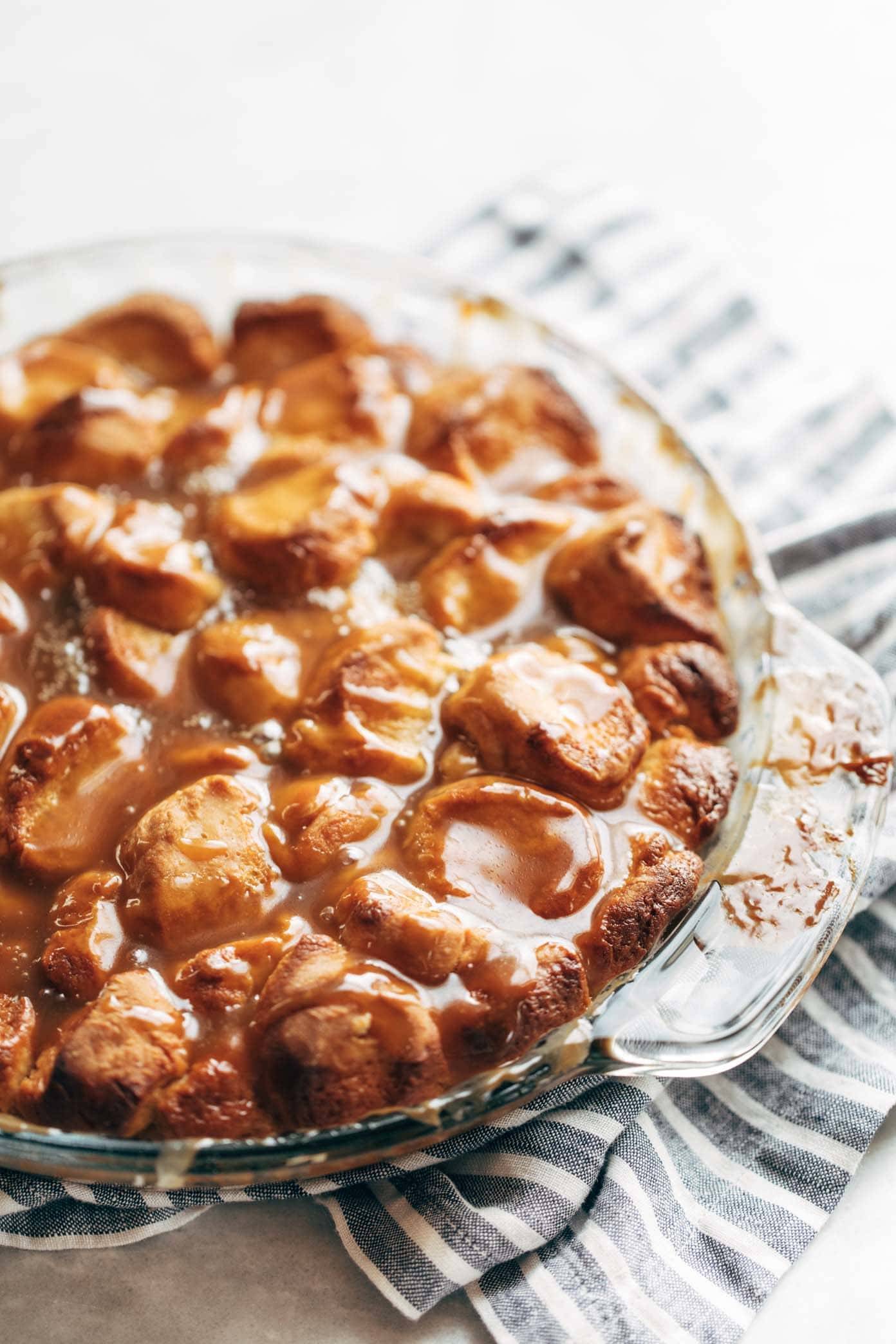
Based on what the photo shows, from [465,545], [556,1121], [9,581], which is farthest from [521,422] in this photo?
[556,1121]

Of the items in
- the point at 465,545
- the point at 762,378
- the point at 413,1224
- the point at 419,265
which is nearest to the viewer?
the point at 413,1224

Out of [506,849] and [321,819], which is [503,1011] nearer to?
[506,849]

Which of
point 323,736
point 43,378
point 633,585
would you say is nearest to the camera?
point 323,736

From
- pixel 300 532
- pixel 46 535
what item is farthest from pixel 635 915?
pixel 46 535

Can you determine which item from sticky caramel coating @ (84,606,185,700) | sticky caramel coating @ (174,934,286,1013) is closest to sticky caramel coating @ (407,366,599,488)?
sticky caramel coating @ (84,606,185,700)

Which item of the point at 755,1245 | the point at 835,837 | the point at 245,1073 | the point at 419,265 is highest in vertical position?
the point at 419,265

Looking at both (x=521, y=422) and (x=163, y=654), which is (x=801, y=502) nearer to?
(x=521, y=422)

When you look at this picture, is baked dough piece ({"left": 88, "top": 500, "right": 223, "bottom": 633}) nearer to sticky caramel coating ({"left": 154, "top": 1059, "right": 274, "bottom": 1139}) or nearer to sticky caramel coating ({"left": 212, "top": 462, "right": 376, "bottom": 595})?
sticky caramel coating ({"left": 212, "top": 462, "right": 376, "bottom": 595})
